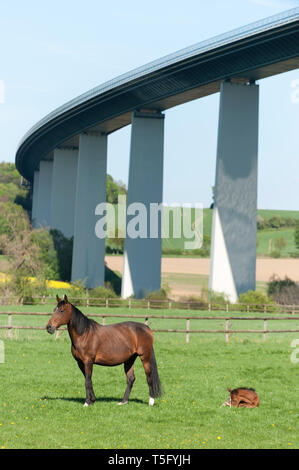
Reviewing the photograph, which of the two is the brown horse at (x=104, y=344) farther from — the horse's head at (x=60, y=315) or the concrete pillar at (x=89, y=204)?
the concrete pillar at (x=89, y=204)

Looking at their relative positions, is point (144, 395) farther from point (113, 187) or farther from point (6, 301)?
point (113, 187)

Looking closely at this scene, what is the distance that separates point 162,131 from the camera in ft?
195

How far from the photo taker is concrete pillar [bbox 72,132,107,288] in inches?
2768

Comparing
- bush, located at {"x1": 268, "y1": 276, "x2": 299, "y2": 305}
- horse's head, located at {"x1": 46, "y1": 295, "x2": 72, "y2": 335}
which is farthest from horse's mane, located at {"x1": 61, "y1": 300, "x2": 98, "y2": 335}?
bush, located at {"x1": 268, "y1": 276, "x2": 299, "y2": 305}

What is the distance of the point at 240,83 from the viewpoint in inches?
1943

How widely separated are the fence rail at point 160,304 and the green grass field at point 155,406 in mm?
23816

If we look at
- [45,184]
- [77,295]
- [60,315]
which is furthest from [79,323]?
[45,184]

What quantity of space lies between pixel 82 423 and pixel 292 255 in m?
110

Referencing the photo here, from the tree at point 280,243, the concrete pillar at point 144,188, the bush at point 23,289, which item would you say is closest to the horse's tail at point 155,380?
the bush at point 23,289

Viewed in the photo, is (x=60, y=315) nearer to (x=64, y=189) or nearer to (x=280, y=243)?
(x=64, y=189)

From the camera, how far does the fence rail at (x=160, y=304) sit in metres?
48.8

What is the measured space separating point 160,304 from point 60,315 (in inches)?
1587

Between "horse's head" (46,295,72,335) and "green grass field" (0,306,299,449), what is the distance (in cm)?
151
